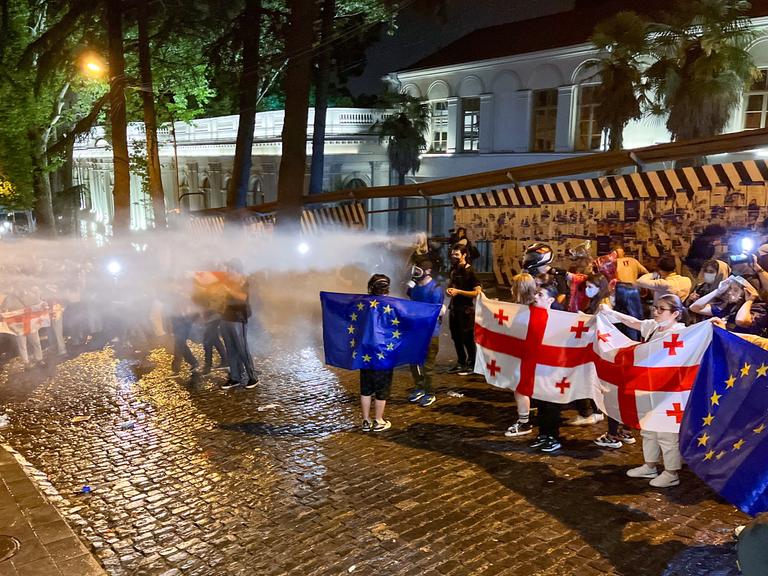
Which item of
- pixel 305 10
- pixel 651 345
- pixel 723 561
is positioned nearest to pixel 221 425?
pixel 651 345

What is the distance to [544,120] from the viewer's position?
25625 mm

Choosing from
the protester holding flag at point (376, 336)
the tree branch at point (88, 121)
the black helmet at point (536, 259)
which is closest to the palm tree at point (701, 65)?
the black helmet at point (536, 259)

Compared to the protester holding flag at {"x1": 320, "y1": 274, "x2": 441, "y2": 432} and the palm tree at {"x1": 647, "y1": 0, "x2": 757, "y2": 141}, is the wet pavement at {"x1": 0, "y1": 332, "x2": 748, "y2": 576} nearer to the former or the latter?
the protester holding flag at {"x1": 320, "y1": 274, "x2": 441, "y2": 432}

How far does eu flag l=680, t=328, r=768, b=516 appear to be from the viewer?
15.6 ft

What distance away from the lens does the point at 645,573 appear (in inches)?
184

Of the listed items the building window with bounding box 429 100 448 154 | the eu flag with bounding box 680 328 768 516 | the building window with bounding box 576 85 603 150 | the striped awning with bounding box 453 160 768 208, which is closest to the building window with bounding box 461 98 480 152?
the building window with bounding box 429 100 448 154

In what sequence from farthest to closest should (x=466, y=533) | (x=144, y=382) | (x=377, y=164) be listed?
(x=377, y=164), (x=144, y=382), (x=466, y=533)

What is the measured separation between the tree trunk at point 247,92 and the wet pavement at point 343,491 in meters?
13.6

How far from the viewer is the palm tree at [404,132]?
2766cm

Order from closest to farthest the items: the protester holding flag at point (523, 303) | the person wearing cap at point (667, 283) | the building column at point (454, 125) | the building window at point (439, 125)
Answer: the protester holding flag at point (523, 303), the person wearing cap at point (667, 283), the building column at point (454, 125), the building window at point (439, 125)

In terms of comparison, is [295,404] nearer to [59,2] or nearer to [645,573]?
[645,573]

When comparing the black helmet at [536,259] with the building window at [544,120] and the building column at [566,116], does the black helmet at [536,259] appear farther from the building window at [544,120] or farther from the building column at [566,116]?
the building window at [544,120]

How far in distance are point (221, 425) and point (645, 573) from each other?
5.08 metres

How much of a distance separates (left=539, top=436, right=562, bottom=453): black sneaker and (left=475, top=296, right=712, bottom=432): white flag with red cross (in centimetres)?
46
